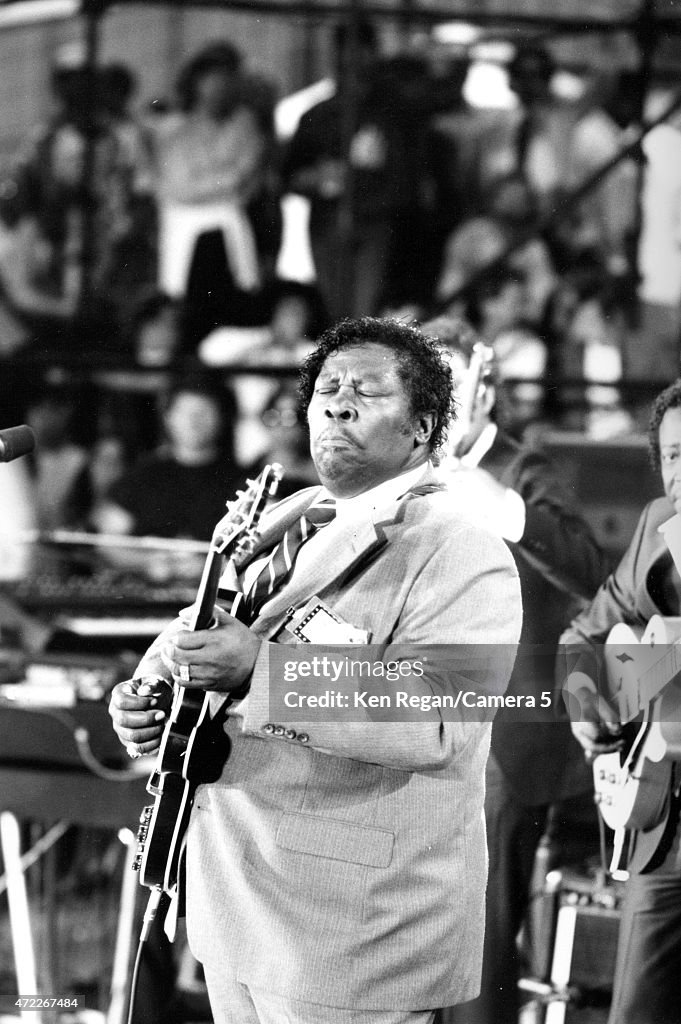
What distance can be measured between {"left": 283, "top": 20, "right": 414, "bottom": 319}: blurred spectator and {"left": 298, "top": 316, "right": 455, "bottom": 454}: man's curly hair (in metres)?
1.38

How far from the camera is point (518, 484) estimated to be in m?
2.96

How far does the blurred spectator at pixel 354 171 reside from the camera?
374 cm

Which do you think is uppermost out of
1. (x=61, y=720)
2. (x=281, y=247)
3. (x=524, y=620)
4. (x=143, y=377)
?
(x=281, y=247)

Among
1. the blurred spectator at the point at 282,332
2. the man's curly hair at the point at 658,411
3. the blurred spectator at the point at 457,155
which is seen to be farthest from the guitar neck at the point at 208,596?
the blurred spectator at the point at 457,155

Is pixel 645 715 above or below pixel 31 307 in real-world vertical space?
below

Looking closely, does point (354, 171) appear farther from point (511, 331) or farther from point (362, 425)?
point (362, 425)

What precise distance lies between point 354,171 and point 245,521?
6.95ft

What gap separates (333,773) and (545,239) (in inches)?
114

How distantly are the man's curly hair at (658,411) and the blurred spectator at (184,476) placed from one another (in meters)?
1.09

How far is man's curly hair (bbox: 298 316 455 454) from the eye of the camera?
7.14ft

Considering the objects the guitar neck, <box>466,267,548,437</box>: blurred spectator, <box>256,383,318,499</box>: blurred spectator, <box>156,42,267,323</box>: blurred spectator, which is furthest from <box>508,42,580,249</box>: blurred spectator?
the guitar neck

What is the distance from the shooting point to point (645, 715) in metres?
2.69

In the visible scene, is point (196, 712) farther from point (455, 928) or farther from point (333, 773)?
point (455, 928)

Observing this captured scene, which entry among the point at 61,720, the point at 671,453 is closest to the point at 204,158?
the point at 61,720
